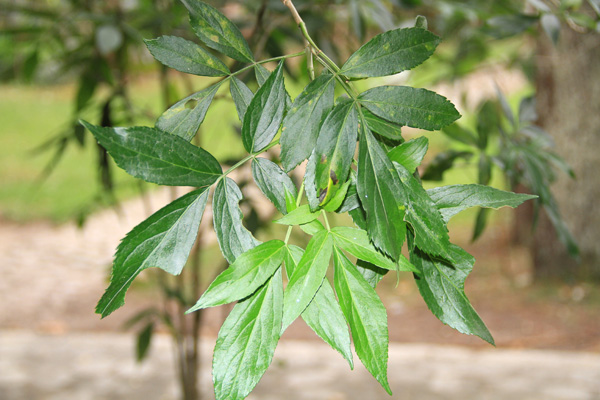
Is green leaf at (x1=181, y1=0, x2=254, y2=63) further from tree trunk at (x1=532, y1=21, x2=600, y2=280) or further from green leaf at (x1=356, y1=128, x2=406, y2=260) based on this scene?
tree trunk at (x1=532, y1=21, x2=600, y2=280)

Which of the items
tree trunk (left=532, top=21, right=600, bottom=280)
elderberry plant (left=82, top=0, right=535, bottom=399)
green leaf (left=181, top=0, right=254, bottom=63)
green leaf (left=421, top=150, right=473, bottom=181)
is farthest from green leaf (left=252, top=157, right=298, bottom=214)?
tree trunk (left=532, top=21, right=600, bottom=280)

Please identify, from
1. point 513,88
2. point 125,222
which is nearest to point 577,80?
point 125,222

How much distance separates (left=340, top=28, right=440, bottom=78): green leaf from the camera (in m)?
0.45

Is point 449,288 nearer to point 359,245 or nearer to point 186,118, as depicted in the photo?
point 359,245

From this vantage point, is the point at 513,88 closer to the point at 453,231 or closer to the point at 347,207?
the point at 453,231

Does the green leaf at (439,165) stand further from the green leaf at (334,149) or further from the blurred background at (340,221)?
the green leaf at (334,149)

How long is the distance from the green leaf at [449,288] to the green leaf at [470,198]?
0.03m

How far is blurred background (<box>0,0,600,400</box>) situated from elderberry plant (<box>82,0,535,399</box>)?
1.58ft

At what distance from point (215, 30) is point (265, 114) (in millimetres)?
91

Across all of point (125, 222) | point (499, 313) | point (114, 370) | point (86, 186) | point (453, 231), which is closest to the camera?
point (114, 370)

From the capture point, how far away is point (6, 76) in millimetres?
1804

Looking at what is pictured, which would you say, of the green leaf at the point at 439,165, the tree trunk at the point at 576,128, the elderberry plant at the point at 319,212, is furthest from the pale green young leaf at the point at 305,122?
the tree trunk at the point at 576,128

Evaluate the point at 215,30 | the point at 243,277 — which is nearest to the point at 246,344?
the point at 243,277

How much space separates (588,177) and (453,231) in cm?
191
